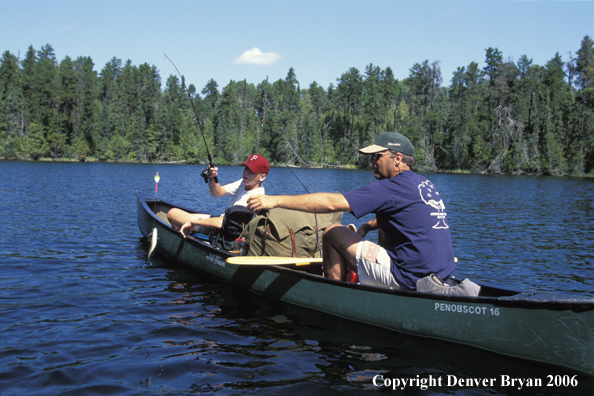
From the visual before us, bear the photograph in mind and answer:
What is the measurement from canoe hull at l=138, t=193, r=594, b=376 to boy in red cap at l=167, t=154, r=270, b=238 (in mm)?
1272

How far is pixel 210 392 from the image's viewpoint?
13.1 feet

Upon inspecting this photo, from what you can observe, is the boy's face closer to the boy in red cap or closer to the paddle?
the boy in red cap

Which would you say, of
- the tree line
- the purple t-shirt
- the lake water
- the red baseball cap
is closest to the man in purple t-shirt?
the purple t-shirt

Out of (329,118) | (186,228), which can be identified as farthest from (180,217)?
(329,118)

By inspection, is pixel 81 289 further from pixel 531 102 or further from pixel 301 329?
pixel 531 102

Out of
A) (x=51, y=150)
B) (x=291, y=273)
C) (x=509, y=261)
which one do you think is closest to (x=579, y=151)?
(x=509, y=261)

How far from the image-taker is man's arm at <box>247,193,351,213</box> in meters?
4.37

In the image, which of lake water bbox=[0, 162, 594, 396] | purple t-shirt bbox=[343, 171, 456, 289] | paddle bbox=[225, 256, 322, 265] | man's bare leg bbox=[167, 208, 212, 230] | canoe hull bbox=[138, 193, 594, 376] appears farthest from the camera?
man's bare leg bbox=[167, 208, 212, 230]

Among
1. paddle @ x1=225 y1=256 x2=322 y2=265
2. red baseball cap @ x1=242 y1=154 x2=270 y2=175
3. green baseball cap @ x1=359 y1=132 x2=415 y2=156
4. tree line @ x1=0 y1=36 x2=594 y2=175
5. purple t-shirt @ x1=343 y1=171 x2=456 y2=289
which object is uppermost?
tree line @ x1=0 y1=36 x2=594 y2=175

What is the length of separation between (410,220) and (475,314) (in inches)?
44.8

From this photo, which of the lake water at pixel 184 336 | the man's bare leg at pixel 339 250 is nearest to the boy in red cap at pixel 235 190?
the lake water at pixel 184 336

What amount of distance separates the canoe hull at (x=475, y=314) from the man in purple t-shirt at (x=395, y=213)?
267mm

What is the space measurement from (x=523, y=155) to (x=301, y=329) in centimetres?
5888

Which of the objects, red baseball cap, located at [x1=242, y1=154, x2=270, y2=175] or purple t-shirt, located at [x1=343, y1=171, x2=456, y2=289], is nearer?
purple t-shirt, located at [x1=343, y1=171, x2=456, y2=289]
